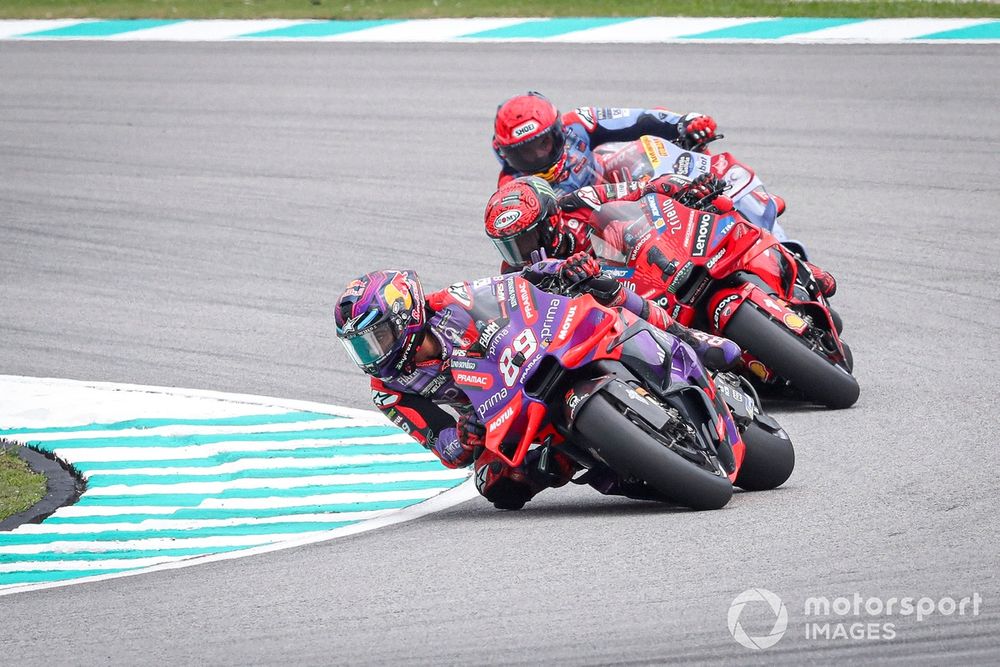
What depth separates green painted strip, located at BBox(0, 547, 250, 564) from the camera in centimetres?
726

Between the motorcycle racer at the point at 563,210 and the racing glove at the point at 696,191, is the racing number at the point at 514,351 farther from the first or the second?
the racing glove at the point at 696,191

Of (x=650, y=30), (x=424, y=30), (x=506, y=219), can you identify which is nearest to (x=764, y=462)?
(x=506, y=219)

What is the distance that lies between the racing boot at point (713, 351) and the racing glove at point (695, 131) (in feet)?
10.1

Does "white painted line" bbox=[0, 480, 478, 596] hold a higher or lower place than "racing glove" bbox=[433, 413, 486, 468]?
lower

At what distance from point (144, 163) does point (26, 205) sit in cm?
160

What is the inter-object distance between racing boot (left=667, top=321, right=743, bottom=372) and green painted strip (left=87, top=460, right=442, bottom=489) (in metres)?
1.79

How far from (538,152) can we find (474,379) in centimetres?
303

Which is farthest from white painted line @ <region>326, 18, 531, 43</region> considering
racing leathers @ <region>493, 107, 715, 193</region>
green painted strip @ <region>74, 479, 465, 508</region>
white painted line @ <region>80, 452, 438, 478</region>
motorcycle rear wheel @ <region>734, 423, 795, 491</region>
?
motorcycle rear wheel @ <region>734, 423, 795, 491</region>

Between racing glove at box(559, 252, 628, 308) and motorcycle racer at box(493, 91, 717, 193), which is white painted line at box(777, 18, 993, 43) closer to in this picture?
motorcycle racer at box(493, 91, 717, 193)

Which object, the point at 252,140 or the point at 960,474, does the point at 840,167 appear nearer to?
the point at 252,140

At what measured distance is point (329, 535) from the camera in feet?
24.1

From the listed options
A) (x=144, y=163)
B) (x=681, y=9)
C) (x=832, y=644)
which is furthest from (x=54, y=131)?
(x=832, y=644)

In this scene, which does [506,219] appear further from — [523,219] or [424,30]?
[424,30]

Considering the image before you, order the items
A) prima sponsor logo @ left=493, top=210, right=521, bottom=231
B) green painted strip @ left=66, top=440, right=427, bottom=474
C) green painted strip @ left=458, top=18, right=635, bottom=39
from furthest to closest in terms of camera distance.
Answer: green painted strip @ left=458, top=18, right=635, bottom=39 → green painted strip @ left=66, top=440, right=427, bottom=474 → prima sponsor logo @ left=493, top=210, right=521, bottom=231
